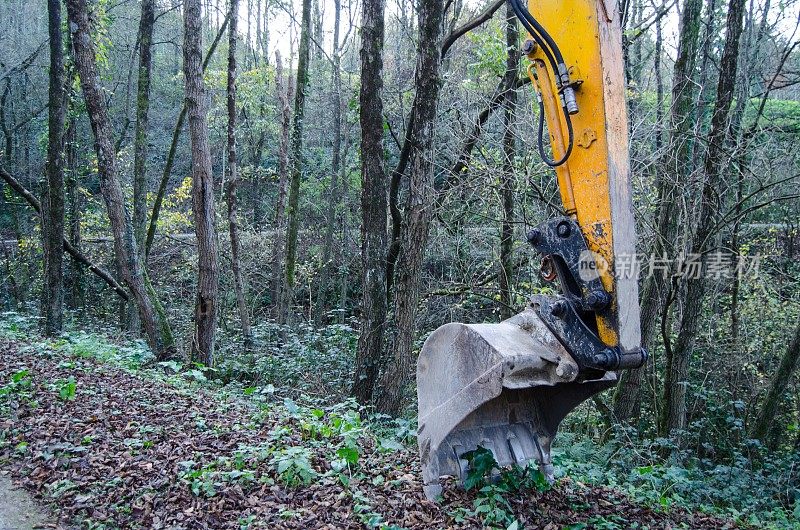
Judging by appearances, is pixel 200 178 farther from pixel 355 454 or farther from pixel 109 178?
pixel 355 454

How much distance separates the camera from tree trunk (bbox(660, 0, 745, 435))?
809 cm

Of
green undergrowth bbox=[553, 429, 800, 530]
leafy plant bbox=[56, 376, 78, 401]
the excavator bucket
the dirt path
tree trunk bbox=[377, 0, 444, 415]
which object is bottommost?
green undergrowth bbox=[553, 429, 800, 530]

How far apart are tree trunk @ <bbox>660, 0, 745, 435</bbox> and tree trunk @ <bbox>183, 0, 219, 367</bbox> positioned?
281 inches

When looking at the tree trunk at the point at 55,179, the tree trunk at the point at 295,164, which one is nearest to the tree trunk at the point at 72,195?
the tree trunk at the point at 55,179

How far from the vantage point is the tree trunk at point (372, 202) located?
8.44 metres

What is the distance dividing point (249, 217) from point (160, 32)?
12.7 m

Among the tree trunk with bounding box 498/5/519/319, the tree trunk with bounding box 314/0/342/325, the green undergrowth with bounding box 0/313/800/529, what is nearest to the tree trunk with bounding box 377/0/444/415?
the green undergrowth with bounding box 0/313/800/529

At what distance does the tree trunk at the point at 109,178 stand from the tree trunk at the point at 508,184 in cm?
611

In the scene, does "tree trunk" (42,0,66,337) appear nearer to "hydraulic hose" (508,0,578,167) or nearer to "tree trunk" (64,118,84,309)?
"tree trunk" (64,118,84,309)

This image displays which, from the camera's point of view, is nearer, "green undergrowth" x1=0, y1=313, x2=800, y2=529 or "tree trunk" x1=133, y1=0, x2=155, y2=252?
"green undergrowth" x1=0, y1=313, x2=800, y2=529

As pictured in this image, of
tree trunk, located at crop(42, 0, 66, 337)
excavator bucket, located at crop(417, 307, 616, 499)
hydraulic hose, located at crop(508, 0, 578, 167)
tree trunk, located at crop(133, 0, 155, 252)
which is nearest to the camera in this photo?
hydraulic hose, located at crop(508, 0, 578, 167)

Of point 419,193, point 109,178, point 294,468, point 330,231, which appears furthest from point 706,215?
point 330,231

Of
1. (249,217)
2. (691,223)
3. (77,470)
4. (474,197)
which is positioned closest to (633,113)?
(691,223)

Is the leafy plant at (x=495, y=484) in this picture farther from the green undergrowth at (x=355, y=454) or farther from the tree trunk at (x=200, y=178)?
the tree trunk at (x=200, y=178)
